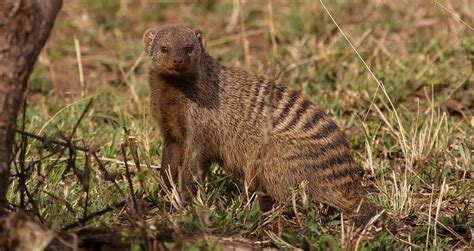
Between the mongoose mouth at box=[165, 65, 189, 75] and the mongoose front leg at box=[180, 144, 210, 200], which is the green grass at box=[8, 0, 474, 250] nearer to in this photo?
the mongoose front leg at box=[180, 144, 210, 200]

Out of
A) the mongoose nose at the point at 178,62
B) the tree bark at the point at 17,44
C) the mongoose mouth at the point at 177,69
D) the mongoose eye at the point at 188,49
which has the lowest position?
the mongoose mouth at the point at 177,69

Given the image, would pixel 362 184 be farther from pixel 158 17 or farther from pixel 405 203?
pixel 158 17

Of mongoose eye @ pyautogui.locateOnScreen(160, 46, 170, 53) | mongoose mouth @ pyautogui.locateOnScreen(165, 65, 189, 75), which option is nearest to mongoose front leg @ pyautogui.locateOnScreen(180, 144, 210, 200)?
mongoose mouth @ pyautogui.locateOnScreen(165, 65, 189, 75)

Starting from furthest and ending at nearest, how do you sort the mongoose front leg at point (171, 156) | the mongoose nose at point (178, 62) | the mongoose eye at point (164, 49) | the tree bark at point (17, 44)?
1. the mongoose front leg at point (171, 156)
2. the mongoose eye at point (164, 49)
3. the mongoose nose at point (178, 62)
4. the tree bark at point (17, 44)

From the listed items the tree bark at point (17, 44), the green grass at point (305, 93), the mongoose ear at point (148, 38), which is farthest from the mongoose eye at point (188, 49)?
the tree bark at point (17, 44)

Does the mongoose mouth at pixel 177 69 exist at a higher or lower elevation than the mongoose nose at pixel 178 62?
lower

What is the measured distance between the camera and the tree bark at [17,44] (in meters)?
2.38

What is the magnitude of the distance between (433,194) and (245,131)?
92cm

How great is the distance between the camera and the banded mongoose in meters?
3.63

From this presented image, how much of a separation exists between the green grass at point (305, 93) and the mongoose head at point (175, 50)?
0.38m

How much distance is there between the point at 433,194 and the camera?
12.2 feet

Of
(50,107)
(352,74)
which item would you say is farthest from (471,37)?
(50,107)

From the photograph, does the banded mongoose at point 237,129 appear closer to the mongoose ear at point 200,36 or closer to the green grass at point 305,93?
the mongoose ear at point 200,36

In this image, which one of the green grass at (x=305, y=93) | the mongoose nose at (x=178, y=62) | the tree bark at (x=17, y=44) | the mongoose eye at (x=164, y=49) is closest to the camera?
the tree bark at (x=17, y=44)
